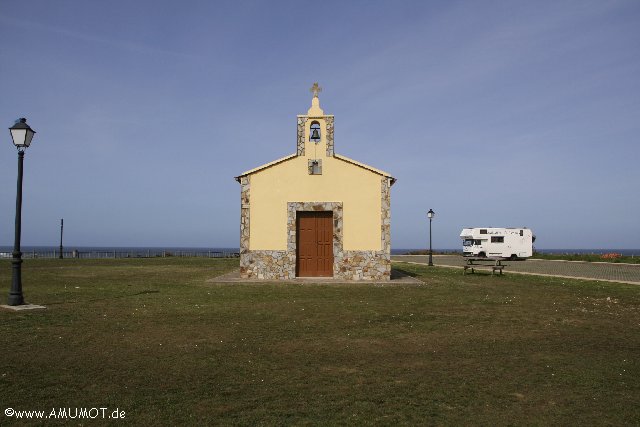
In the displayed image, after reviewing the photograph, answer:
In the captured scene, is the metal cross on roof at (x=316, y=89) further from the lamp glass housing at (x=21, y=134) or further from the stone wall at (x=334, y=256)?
the lamp glass housing at (x=21, y=134)

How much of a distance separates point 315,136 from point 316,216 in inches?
132

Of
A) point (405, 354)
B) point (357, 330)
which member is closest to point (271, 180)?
point (357, 330)

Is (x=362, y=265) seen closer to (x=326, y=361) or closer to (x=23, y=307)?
(x=23, y=307)

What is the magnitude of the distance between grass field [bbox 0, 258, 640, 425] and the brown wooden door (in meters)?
6.94

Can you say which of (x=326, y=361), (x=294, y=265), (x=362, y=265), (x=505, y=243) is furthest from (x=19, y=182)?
(x=505, y=243)

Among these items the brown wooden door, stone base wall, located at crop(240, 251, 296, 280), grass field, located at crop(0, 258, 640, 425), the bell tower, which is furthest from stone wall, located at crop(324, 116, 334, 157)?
grass field, located at crop(0, 258, 640, 425)

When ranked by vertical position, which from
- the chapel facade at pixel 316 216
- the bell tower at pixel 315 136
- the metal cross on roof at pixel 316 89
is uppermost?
the metal cross on roof at pixel 316 89

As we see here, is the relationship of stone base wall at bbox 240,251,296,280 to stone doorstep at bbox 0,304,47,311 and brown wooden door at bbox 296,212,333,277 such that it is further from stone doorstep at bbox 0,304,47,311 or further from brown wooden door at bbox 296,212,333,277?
stone doorstep at bbox 0,304,47,311

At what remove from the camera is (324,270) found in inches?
776

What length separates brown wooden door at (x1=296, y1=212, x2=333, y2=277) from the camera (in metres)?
19.6

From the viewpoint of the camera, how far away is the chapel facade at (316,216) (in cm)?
1923

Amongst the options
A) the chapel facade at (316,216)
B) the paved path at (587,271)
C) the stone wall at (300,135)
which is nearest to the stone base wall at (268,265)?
the chapel facade at (316,216)

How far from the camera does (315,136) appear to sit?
19.9m

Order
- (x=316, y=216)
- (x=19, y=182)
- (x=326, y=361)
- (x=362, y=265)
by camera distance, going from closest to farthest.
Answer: (x=326, y=361) → (x=19, y=182) → (x=362, y=265) → (x=316, y=216)
